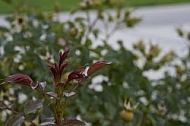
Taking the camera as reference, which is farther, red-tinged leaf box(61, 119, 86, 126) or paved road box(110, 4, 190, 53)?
paved road box(110, 4, 190, 53)

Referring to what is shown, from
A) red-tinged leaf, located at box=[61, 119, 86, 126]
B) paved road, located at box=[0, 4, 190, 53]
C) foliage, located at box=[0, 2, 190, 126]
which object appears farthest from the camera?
paved road, located at box=[0, 4, 190, 53]

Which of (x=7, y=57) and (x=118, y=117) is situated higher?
(x=7, y=57)

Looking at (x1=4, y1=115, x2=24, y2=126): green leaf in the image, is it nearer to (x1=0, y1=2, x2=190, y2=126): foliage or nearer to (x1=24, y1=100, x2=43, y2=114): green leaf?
(x1=24, y1=100, x2=43, y2=114): green leaf

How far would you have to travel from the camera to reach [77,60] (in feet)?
4.25

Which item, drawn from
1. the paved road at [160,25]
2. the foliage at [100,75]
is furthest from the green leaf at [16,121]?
the paved road at [160,25]

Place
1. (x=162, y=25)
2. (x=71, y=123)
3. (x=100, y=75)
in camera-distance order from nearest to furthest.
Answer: (x=71, y=123) < (x=100, y=75) < (x=162, y=25)

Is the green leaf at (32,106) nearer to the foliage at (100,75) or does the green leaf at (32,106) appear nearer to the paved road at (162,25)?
the foliage at (100,75)

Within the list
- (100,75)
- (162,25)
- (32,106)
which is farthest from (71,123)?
(162,25)

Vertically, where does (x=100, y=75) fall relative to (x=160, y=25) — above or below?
above

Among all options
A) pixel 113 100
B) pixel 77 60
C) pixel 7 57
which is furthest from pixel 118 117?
pixel 7 57

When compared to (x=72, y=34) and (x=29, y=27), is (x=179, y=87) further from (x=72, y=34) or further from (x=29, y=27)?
(x=29, y=27)

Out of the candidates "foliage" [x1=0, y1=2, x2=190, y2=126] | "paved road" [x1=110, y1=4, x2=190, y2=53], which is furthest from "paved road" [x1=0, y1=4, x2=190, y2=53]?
"foliage" [x1=0, y1=2, x2=190, y2=126]

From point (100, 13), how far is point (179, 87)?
318 mm

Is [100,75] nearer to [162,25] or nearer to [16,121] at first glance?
[16,121]
